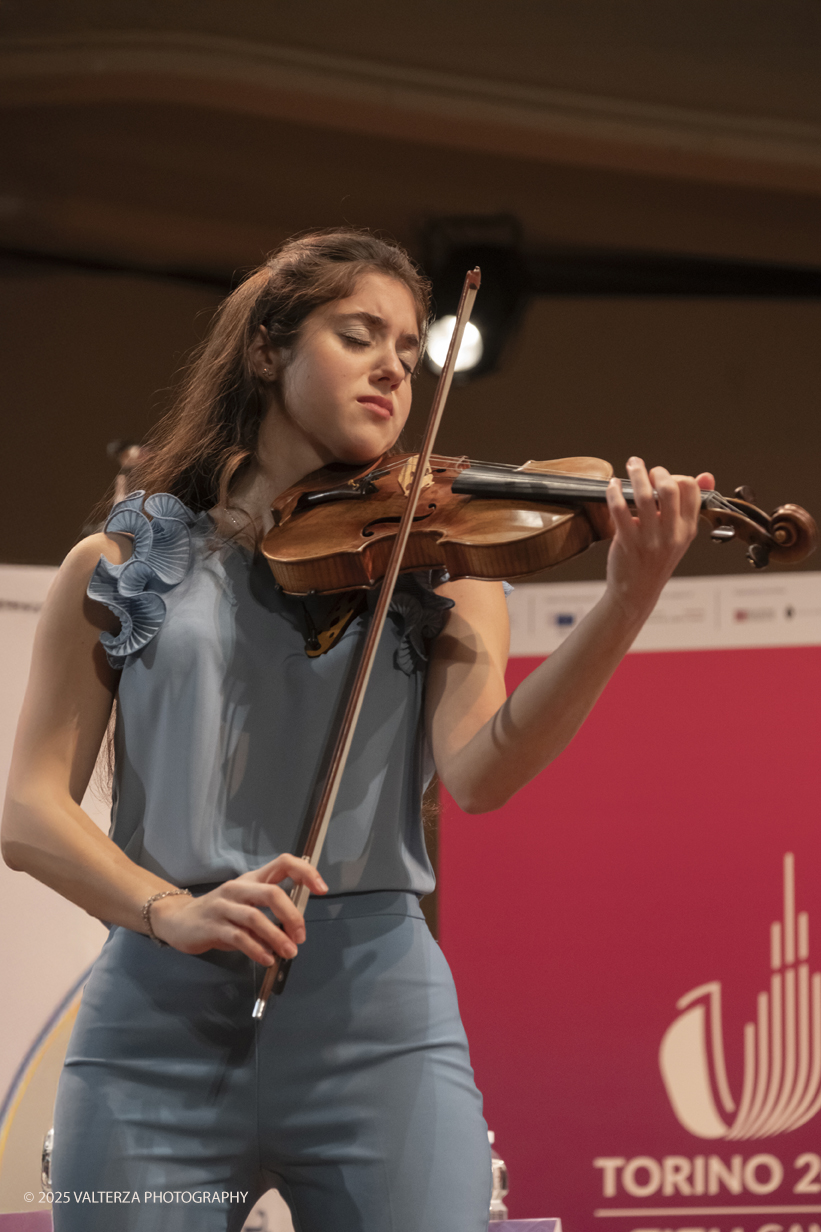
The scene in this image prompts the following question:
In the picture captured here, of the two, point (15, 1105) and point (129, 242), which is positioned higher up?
point (129, 242)

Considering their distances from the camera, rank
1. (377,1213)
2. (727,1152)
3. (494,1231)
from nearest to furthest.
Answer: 1. (377,1213)
2. (494,1231)
3. (727,1152)

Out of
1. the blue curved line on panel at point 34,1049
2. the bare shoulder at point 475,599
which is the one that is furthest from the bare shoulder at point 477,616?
the blue curved line on panel at point 34,1049

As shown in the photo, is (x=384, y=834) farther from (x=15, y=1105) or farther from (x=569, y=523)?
(x=15, y=1105)

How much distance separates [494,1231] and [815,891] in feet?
4.34

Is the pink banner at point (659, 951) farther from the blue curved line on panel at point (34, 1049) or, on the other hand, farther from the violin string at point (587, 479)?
the violin string at point (587, 479)

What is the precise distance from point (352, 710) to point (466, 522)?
212 millimetres

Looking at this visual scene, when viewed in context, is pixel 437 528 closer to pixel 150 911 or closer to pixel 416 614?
pixel 416 614

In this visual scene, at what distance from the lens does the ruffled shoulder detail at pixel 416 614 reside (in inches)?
48.1

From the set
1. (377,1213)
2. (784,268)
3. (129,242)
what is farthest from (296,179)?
(377,1213)

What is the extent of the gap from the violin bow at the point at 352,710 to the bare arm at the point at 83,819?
3 cm

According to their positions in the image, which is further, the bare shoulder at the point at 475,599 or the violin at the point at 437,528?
the bare shoulder at the point at 475,599

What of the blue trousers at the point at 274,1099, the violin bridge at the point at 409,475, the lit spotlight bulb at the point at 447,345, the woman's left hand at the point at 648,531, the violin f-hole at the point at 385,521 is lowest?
the blue trousers at the point at 274,1099

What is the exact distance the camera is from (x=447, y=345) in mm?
3348

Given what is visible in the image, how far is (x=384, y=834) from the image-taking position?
3.75 feet
